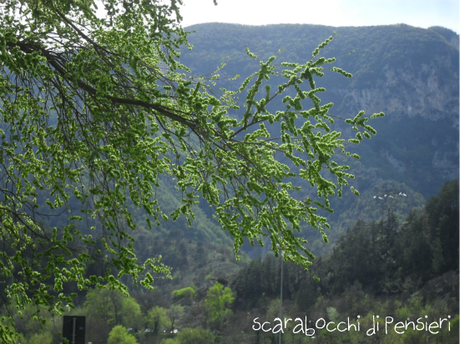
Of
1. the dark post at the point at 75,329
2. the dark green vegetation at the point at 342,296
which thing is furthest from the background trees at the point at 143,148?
the dark green vegetation at the point at 342,296

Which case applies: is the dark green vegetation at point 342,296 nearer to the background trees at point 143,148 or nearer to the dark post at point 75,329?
the dark post at point 75,329

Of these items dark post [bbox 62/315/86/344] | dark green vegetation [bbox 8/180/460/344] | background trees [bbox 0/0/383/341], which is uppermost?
background trees [bbox 0/0/383/341]

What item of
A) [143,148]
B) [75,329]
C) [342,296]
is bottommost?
[342,296]

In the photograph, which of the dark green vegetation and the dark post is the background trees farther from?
the dark green vegetation

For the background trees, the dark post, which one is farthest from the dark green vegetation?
the background trees

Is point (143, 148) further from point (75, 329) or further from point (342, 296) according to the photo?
point (342, 296)

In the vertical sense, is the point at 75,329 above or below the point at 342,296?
above

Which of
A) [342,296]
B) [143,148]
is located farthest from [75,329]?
[342,296]

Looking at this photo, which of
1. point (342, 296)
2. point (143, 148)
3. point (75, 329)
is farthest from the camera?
point (342, 296)

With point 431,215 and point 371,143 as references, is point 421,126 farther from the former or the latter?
point 431,215

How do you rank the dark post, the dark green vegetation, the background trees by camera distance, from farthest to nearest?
the dark green vegetation, the dark post, the background trees

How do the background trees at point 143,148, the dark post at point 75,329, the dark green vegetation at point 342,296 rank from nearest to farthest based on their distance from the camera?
the background trees at point 143,148 → the dark post at point 75,329 → the dark green vegetation at point 342,296

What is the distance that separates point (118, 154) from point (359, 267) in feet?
159

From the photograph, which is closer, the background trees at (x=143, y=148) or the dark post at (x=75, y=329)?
the background trees at (x=143, y=148)
